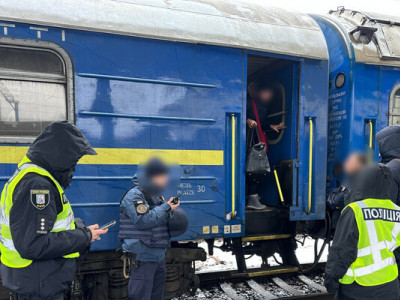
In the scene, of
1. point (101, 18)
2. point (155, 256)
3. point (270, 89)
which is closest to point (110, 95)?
point (101, 18)

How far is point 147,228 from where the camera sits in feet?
8.75

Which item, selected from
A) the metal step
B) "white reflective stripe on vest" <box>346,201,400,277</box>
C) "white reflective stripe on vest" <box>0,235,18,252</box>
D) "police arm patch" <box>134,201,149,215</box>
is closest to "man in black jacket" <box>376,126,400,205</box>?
"white reflective stripe on vest" <box>346,201,400,277</box>

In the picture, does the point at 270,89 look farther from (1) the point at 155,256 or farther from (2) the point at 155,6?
(1) the point at 155,256

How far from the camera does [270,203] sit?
4.09 meters

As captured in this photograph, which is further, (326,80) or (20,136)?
(326,80)

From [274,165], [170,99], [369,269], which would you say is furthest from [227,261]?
[369,269]

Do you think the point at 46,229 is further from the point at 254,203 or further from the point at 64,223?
the point at 254,203

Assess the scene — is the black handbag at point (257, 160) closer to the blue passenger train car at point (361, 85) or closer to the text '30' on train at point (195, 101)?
the text '30' on train at point (195, 101)

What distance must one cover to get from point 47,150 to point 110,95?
125cm

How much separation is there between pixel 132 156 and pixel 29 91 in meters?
1.05

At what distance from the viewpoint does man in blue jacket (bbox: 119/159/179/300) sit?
265 centimetres

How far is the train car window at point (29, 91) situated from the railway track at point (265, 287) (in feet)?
9.26

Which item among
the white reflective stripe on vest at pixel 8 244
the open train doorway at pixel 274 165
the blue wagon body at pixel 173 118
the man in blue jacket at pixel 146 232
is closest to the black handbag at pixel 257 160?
the open train doorway at pixel 274 165

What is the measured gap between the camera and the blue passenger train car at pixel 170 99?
8.86ft
